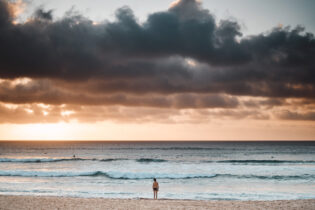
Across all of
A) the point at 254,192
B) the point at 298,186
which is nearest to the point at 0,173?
the point at 254,192

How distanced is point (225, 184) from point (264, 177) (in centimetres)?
725

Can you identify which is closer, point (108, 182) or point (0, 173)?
point (108, 182)

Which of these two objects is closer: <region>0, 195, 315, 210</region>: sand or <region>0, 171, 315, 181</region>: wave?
<region>0, 195, 315, 210</region>: sand

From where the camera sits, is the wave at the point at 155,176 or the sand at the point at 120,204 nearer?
the sand at the point at 120,204

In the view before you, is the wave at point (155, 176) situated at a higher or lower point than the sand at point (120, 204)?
lower

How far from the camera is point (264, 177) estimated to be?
3297 cm

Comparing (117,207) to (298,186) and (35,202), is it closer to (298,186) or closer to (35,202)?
(35,202)

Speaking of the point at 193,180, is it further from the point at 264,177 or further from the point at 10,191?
the point at 10,191

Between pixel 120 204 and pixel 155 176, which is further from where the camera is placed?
pixel 155 176

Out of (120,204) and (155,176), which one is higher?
(120,204)

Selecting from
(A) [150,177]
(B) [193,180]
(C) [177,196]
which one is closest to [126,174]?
(A) [150,177]

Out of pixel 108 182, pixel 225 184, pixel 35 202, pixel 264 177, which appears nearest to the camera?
pixel 35 202

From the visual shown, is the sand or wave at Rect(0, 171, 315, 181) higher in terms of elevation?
the sand

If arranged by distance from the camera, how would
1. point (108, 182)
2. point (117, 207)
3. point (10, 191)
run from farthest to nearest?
point (108, 182), point (10, 191), point (117, 207)
